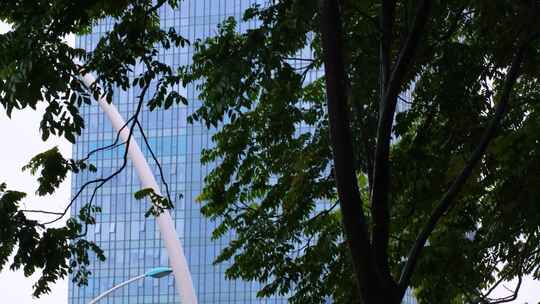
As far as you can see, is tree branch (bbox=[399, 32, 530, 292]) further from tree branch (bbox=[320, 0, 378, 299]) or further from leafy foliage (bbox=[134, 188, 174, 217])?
leafy foliage (bbox=[134, 188, 174, 217])

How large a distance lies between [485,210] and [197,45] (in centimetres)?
363

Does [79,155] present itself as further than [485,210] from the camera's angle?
Yes

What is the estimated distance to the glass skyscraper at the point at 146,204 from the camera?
95.4 meters

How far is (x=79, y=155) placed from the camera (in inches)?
3831

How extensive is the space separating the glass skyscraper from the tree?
7876cm

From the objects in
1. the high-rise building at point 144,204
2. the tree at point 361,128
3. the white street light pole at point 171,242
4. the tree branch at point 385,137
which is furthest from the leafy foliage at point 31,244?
the high-rise building at point 144,204

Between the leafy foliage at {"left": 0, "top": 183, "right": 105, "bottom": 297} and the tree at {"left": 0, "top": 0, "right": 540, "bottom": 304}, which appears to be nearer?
the tree at {"left": 0, "top": 0, "right": 540, "bottom": 304}

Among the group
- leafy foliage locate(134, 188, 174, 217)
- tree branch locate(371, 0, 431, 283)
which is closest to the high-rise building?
leafy foliage locate(134, 188, 174, 217)

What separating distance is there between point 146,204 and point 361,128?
8286 centimetres

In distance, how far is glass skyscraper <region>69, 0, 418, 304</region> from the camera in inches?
3755

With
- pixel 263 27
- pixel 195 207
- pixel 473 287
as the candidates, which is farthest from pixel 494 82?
pixel 195 207

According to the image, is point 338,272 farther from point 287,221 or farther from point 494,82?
point 494,82

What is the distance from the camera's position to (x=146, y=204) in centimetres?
9400

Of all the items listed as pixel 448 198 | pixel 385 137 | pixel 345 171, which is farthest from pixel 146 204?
pixel 345 171
